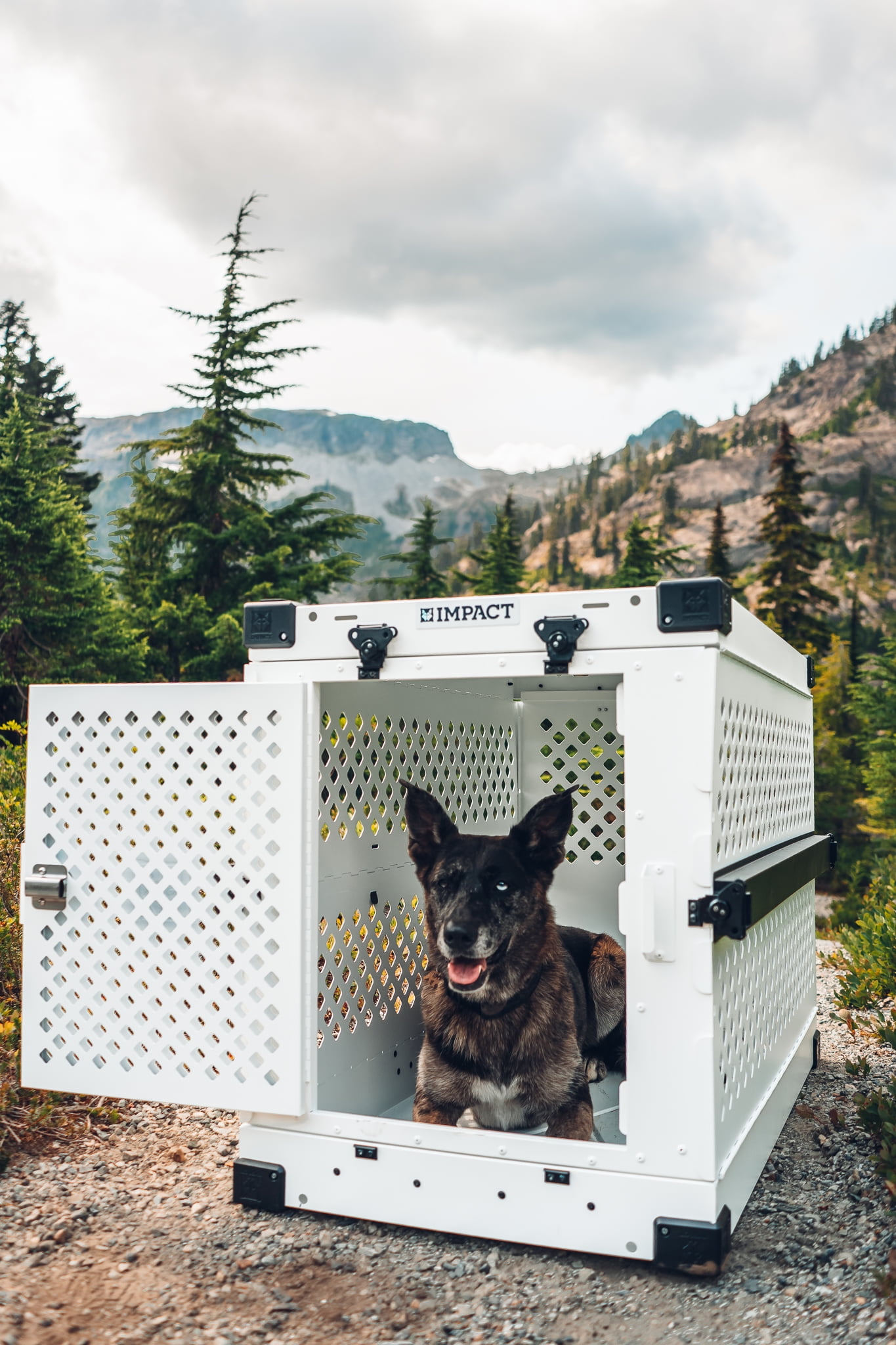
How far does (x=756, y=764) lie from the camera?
142 inches

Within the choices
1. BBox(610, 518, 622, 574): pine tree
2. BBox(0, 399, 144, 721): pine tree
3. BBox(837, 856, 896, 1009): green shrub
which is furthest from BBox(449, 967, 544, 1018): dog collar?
BBox(610, 518, 622, 574): pine tree

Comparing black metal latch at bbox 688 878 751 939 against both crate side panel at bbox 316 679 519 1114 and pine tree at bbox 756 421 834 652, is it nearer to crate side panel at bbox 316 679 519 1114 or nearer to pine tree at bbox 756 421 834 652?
crate side panel at bbox 316 679 519 1114

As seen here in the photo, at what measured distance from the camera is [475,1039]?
11.0 ft

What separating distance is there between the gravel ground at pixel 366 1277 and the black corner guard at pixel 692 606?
1894mm

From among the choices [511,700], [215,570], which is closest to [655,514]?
[215,570]

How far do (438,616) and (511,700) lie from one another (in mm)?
2236

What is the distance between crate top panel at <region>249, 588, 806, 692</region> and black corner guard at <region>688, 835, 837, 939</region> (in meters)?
0.70

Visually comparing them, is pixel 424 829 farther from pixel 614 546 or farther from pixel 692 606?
pixel 614 546

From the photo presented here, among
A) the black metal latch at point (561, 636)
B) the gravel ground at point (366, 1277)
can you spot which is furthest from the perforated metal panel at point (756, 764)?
the gravel ground at point (366, 1277)

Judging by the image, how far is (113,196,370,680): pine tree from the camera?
1959 centimetres

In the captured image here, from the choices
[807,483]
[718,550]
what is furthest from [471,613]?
[807,483]

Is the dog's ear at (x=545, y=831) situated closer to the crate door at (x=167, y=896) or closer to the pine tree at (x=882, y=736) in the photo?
the crate door at (x=167, y=896)

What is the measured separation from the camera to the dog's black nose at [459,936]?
3.18 meters

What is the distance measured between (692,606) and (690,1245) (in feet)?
5.96
